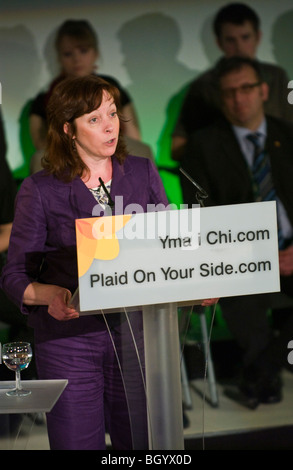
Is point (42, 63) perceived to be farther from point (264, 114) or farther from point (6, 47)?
point (264, 114)

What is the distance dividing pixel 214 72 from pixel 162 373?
256 cm

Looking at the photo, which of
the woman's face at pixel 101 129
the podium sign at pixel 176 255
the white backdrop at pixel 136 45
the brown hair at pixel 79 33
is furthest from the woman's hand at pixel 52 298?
the brown hair at pixel 79 33

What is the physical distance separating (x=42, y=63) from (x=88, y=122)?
161 centimetres

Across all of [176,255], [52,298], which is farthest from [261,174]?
[176,255]

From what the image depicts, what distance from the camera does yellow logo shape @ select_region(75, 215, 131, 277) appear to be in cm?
186

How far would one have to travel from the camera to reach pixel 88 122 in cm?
257

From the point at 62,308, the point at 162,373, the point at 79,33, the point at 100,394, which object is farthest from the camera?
the point at 79,33

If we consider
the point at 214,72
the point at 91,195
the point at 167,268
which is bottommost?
the point at 167,268

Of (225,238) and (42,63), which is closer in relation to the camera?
(225,238)

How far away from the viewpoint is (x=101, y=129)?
2.55 m

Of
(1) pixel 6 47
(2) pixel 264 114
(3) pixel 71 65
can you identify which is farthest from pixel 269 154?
(1) pixel 6 47

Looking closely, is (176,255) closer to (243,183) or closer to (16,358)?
(16,358)
